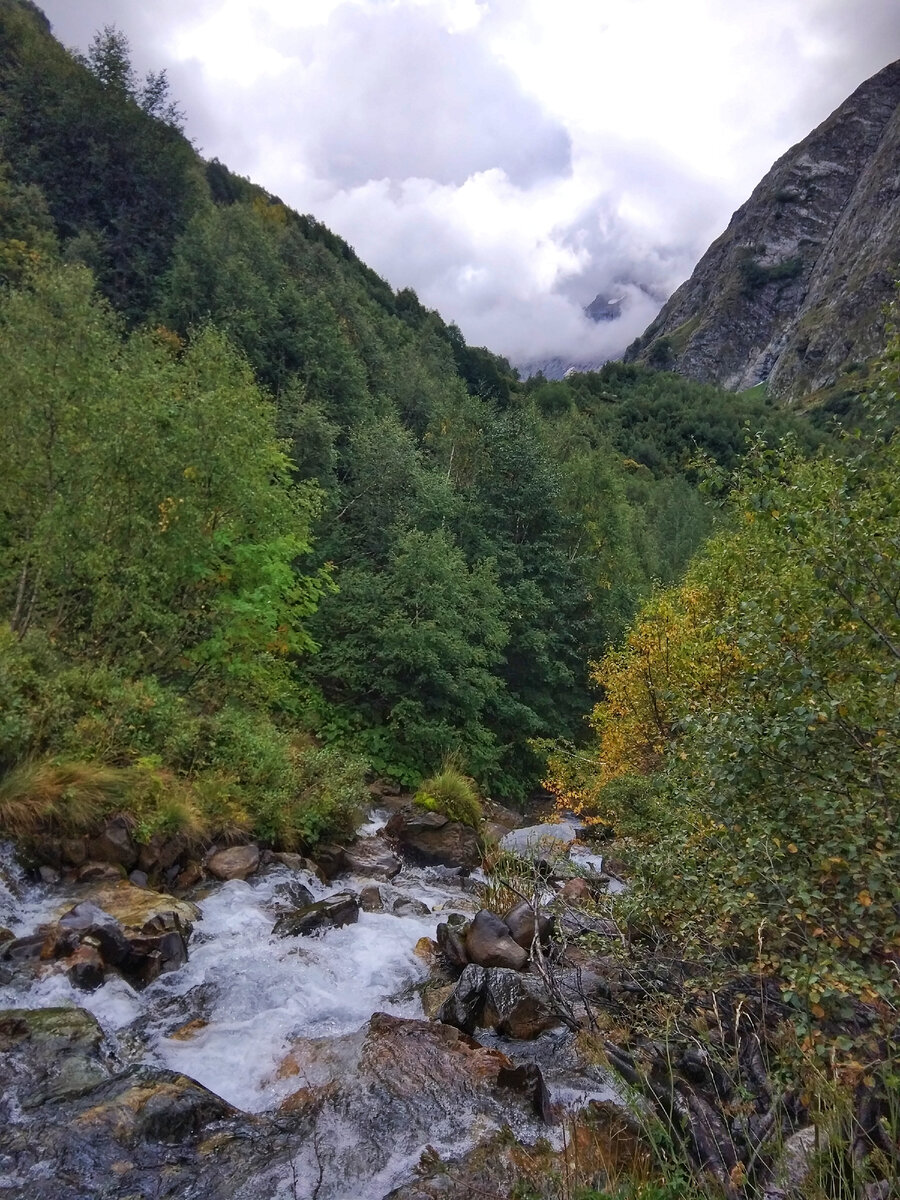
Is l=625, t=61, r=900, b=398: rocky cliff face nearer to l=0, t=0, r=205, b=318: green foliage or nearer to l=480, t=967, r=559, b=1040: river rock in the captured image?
l=0, t=0, r=205, b=318: green foliage

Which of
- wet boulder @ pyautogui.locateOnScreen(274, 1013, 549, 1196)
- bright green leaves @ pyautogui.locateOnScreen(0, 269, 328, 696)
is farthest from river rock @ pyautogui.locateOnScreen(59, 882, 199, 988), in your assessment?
bright green leaves @ pyautogui.locateOnScreen(0, 269, 328, 696)

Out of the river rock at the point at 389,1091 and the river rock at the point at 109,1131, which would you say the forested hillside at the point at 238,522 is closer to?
the river rock at the point at 109,1131

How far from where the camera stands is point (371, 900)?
12273 mm

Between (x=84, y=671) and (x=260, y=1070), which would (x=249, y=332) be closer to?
(x=84, y=671)

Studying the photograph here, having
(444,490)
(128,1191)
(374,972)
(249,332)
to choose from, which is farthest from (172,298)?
(128,1191)

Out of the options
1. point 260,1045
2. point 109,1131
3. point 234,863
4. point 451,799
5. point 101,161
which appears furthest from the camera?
point 101,161

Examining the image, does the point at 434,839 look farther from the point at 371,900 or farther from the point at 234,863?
the point at 234,863

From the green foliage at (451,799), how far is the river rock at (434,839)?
74 centimetres

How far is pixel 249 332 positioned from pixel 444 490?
1586 centimetres

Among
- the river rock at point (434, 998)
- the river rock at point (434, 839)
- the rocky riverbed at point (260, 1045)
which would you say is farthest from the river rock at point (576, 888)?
the river rock at point (434, 839)

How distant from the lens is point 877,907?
13.8ft

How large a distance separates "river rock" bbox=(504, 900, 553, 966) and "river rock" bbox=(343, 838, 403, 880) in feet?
13.8

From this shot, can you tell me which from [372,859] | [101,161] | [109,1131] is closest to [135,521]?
[372,859]

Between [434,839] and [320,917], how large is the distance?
576 cm
